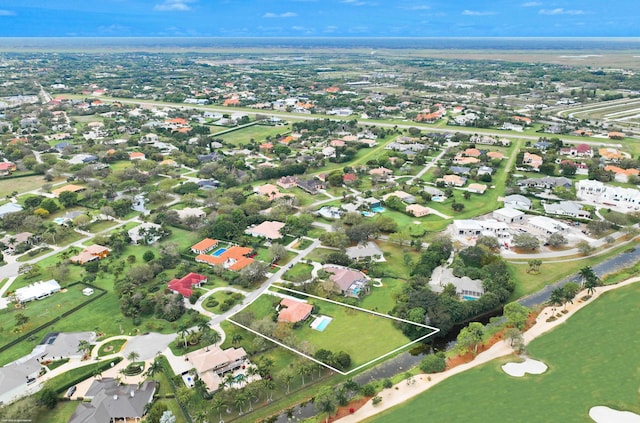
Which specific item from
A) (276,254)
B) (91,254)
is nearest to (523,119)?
(276,254)

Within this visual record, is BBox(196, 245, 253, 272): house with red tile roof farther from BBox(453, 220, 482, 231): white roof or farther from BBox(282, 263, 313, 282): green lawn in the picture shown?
BBox(453, 220, 482, 231): white roof

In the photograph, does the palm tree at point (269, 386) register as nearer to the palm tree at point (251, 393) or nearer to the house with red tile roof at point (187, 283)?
the palm tree at point (251, 393)

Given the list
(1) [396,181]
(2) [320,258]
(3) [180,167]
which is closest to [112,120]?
(3) [180,167]

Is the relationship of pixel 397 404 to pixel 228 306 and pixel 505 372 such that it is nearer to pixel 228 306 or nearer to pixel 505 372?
pixel 505 372

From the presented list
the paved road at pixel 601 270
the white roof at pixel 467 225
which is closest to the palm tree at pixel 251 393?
the paved road at pixel 601 270

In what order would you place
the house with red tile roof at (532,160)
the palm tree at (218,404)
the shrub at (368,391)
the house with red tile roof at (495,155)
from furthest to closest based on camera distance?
the house with red tile roof at (495,155) < the house with red tile roof at (532,160) < the shrub at (368,391) < the palm tree at (218,404)

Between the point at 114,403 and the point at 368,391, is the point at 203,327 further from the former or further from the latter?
the point at 368,391
